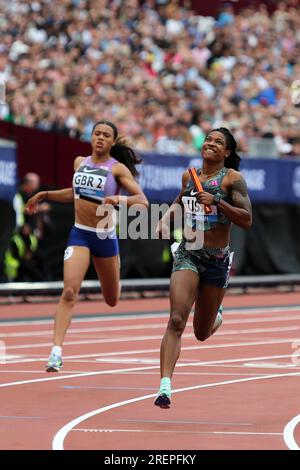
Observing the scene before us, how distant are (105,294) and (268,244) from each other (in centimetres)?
1402

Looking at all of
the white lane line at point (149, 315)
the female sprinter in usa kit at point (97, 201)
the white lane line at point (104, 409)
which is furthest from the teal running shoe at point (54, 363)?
the white lane line at point (149, 315)

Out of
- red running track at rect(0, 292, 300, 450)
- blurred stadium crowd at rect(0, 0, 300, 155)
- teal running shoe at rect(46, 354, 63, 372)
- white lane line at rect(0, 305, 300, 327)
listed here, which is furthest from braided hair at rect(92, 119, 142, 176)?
blurred stadium crowd at rect(0, 0, 300, 155)

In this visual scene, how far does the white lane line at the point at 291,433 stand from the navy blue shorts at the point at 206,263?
4.70 feet

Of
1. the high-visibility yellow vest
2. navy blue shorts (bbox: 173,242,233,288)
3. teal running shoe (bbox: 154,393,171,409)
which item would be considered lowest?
teal running shoe (bbox: 154,393,171,409)

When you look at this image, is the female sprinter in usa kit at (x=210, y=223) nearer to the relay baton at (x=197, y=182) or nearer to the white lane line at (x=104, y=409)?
the relay baton at (x=197, y=182)

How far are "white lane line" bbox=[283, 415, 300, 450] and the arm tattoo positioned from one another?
180cm

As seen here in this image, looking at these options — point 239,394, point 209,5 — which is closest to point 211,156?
point 239,394

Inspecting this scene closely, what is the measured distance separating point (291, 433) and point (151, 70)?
66.9 ft

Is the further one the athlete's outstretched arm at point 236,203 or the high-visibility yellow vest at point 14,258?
the high-visibility yellow vest at point 14,258

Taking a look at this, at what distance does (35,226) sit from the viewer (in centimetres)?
2284

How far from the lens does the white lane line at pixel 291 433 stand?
881 centimetres

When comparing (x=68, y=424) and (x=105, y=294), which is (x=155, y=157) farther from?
(x=68, y=424)

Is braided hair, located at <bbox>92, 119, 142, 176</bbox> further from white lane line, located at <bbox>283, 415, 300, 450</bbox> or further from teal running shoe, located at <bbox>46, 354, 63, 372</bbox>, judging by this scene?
white lane line, located at <bbox>283, 415, 300, 450</bbox>

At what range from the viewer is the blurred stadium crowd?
82.6 ft
